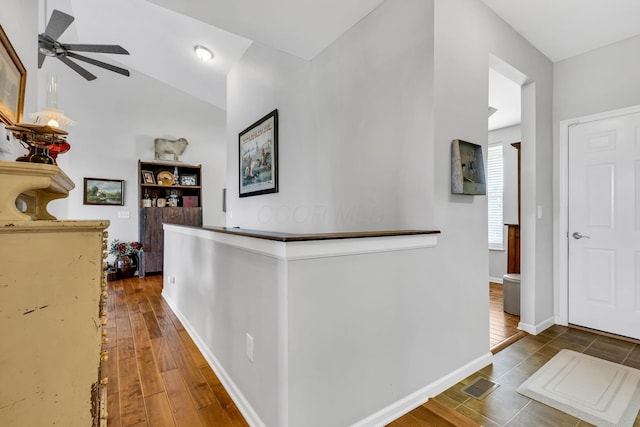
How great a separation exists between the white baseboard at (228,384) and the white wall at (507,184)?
4.27 metres

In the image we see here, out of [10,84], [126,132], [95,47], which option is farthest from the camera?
[126,132]

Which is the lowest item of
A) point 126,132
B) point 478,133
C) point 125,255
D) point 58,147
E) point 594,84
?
point 125,255

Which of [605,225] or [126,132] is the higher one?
[126,132]

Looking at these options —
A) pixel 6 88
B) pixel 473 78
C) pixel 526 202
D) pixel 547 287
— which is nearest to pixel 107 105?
pixel 6 88

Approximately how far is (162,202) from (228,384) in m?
4.76

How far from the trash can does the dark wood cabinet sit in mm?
4942

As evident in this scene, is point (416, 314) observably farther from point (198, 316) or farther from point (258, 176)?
point (258, 176)

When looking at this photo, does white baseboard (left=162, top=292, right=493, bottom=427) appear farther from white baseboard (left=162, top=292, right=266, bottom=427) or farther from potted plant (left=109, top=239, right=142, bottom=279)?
potted plant (left=109, top=239, right=142, bottom=279)

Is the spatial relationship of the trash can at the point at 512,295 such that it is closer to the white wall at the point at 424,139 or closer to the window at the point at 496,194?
the white wall at the point at 424,139

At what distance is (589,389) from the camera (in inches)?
73.5

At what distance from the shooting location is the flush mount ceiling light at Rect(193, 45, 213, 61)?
13.4 feet

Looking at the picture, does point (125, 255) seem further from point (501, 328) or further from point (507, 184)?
point (507, 184)

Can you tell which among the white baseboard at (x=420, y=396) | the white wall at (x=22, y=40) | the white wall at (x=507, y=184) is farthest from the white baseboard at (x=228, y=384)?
the white wall at (x=507, y=184)

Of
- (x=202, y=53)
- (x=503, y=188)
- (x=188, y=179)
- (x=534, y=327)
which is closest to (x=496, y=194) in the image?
(x=503, y=188)
